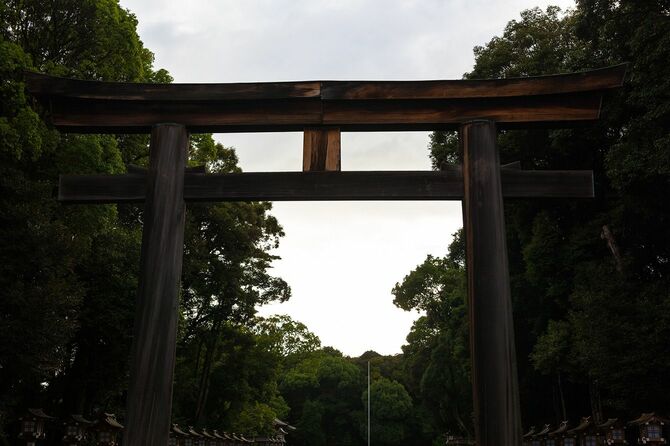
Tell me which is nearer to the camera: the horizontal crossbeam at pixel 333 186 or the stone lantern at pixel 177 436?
the horizontal crossbeam at pixel 333 186

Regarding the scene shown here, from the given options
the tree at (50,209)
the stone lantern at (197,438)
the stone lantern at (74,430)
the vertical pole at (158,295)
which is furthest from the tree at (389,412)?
the vertical pole at (158,295)

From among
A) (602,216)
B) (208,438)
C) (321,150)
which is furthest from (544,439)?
(321,150)

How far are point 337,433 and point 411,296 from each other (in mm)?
17585

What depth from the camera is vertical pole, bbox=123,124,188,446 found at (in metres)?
5.84

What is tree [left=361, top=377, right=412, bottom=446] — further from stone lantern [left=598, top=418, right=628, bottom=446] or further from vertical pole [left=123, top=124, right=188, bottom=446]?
vertical pole [left=123, top=124, right=188, bottom=446]

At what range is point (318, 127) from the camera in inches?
267

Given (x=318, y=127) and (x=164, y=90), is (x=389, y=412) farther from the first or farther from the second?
(x=164, y=90)

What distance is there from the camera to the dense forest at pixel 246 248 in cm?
1592

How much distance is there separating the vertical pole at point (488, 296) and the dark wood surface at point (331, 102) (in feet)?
1.08

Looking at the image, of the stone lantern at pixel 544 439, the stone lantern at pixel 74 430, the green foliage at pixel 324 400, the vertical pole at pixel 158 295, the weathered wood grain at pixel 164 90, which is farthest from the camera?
the green foliage at pixel 324 400

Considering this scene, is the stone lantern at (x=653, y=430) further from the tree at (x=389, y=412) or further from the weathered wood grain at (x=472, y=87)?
the tree at (x=389, y=412)

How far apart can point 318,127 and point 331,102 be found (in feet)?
0.95

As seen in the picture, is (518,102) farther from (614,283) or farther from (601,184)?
(601,184)

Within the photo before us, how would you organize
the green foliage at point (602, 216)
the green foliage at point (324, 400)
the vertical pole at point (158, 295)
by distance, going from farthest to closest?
the green foliage at point (324, 400), the green foliage at point (602, 216), the vertical pole at point (158, 295)
